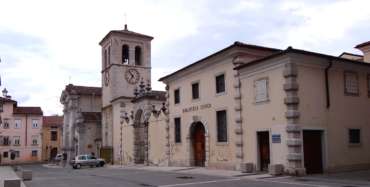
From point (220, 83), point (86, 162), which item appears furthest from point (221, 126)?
point (86, 162)

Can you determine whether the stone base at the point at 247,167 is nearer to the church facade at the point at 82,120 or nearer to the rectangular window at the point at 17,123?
the church facade at the point at 82,120

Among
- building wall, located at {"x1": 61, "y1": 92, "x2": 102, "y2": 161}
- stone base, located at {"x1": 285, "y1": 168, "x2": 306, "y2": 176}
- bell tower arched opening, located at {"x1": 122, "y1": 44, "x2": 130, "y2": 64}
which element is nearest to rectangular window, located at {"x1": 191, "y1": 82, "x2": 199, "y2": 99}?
stone base, located at {"x1": 285, "y1": 168, "x2": 306, "y2": 176}

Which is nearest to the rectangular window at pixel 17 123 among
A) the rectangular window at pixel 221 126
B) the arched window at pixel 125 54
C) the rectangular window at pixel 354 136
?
the arched window at pixel 125 54

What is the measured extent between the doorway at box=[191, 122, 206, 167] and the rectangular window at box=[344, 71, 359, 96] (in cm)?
960

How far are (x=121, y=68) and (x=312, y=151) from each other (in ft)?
116

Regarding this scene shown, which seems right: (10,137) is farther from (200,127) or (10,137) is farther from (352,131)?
(352,131)

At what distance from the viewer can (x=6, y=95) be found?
80.2 m

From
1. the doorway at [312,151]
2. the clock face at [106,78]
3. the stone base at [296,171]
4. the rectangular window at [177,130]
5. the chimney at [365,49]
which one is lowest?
the stone base at [296,171]

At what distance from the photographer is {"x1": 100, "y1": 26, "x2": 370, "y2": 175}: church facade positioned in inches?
850

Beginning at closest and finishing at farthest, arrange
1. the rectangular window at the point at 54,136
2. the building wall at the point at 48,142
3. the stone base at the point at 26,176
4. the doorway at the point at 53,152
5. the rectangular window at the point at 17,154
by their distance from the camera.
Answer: the stone base at the point at 26,176 < the rectangular window at the point at 17,154 < the building wall at the point at 48,142 < the doorway at the point at 53,152 < the rectangular window at the point at 54,136

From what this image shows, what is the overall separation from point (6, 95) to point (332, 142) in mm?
69123

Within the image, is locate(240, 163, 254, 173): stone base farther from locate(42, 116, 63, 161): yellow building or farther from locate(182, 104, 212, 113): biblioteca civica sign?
locate(42, 116, 63, 161): yellow building

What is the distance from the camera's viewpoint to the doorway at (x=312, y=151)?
21781mm

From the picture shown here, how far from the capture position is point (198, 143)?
99.6 feet
